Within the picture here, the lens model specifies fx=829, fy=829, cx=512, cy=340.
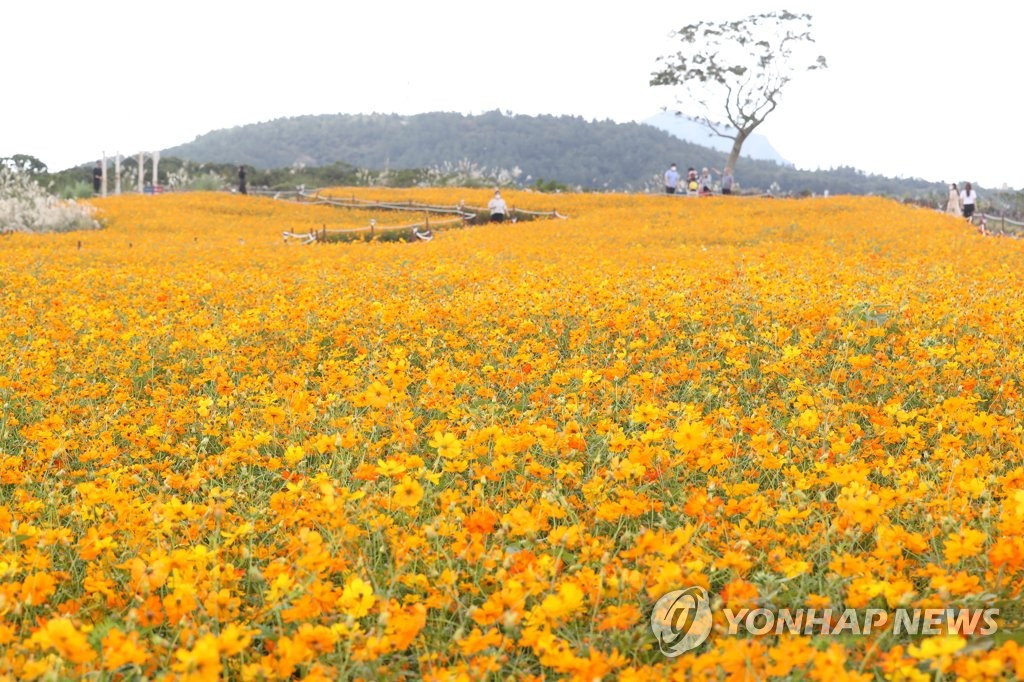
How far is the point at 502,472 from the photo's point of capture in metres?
4.04

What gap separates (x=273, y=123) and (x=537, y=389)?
13992 cm

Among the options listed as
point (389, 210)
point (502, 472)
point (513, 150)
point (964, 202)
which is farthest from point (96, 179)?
point (513, 150)

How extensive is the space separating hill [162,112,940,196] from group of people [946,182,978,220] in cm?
6789

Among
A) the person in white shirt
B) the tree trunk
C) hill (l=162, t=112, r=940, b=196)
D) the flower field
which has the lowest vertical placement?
the flower field

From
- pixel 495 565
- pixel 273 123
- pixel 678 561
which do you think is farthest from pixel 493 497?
pixel 273 123

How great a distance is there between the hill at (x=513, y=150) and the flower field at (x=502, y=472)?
95619 millimetres

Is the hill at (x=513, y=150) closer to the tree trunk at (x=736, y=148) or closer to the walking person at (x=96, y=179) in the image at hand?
the tree trunk at (x=736, y=148)

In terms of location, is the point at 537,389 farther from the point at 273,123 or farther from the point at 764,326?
the point at 273,123

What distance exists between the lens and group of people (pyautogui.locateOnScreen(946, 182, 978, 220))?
94.6ft

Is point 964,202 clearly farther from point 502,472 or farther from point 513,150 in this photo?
point 513,150

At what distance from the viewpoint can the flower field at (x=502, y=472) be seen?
256cm

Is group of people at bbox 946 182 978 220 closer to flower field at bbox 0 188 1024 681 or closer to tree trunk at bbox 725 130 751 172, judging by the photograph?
tree trunk at bbox 725 130 751 172

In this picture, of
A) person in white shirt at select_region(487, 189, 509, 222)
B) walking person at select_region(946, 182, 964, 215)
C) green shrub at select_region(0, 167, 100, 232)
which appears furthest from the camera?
walking person at select_region(946, 182, 964, 215)

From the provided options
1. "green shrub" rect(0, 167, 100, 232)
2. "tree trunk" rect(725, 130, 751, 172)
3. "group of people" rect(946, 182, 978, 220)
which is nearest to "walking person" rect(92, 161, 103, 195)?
"green shrub" rect(0, 167, 100, 232)
